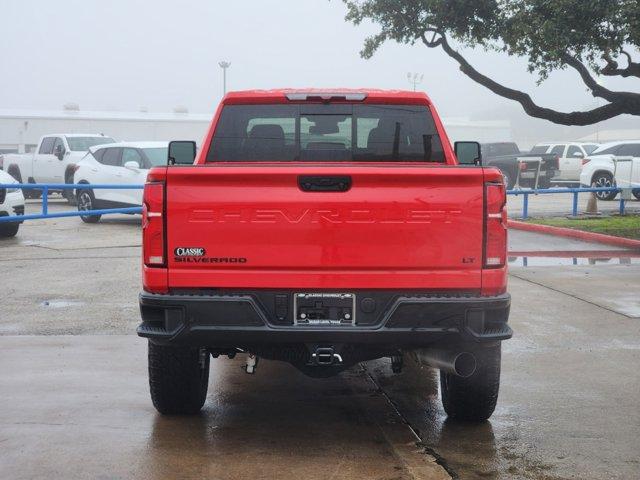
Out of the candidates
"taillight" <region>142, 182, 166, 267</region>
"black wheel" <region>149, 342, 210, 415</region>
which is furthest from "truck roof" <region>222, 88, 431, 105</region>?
"black wheel" <region>149, 342, 210, 415</region>

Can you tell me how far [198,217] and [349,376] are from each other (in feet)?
8.33

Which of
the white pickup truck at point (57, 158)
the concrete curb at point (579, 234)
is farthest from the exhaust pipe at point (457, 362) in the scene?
the white pickup truck at point (57, 158)

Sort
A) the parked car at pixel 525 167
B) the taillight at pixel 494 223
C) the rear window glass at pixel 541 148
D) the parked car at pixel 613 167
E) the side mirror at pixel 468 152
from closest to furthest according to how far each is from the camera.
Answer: the taillight at pixel 494 223, the side mirror at pixel 468 152, the parked car at pixel 613 167, the parked car at pixel 525 167, the rear window glass at pixel 541 148

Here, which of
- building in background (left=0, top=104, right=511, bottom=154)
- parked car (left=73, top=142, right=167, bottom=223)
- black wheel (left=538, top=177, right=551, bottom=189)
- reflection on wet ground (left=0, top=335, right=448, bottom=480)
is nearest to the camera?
reflection on wet ground (left=0, top=335, right=448, bottom=480)

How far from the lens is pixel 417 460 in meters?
5.08

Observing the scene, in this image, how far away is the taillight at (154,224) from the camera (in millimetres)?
5074

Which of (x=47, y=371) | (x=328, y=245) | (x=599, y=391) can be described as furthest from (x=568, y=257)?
(x=328, y=245)

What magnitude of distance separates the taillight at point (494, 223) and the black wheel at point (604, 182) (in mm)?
24394

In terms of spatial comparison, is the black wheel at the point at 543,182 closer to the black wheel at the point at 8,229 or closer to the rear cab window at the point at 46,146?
the rear cab window at the point at 46,146

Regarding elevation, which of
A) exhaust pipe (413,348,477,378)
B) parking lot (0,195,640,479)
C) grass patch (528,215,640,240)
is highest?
exhaust pipe (413,348,477,378)

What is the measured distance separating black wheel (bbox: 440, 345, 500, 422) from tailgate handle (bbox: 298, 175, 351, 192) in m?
1.21

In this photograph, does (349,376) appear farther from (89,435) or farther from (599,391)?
(89,435)

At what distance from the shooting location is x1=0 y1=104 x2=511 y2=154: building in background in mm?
65250

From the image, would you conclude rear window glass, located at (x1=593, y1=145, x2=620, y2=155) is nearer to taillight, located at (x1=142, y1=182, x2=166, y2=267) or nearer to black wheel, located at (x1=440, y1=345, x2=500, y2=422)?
black wheel, located at (x1=440, y1=345, x2=500, y2=422)
